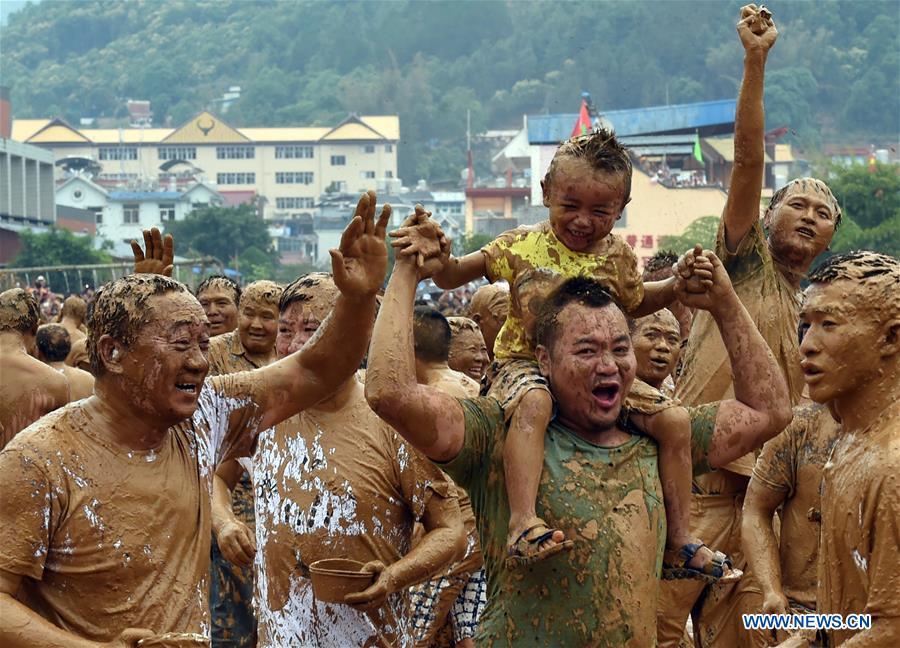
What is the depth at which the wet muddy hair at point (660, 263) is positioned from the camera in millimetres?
11039

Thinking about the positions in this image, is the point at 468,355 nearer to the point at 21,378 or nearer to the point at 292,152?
the point at 21,378

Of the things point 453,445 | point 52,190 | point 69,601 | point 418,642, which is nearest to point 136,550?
point 69,601

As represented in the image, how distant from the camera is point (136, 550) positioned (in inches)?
206

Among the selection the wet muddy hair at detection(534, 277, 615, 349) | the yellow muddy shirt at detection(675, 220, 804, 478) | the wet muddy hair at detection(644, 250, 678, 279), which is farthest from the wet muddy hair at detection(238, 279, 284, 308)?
the wet muddy hair at detection(534, 277, 615, 349)

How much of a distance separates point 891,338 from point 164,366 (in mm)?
2236

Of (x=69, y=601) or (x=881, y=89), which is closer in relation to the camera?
(x=69, y=601)

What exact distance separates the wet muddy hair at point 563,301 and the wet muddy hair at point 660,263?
17.2 ft

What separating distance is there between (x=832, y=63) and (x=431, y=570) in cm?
18052

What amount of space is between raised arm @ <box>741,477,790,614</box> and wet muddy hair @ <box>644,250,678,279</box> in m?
3.80

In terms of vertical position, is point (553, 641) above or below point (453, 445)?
below

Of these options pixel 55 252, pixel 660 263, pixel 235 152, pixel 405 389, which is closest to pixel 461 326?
pixel 660 263

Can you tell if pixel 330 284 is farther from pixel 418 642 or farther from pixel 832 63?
pixel 832 63

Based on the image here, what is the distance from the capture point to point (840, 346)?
5.24 meters

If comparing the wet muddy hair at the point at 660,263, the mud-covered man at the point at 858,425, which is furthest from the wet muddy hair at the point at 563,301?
the wet muddy hair at the point at 660,263
